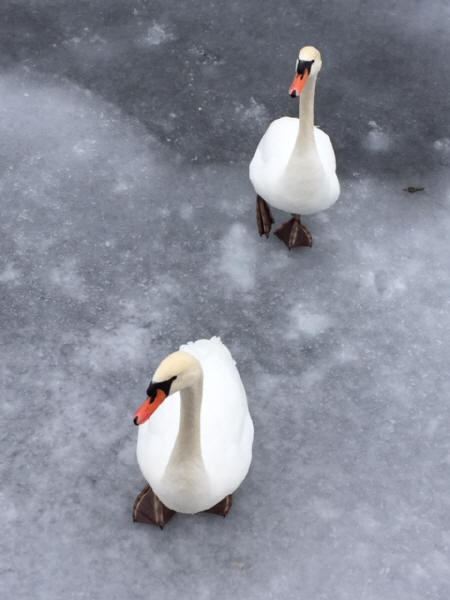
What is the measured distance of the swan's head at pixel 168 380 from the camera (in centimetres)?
528

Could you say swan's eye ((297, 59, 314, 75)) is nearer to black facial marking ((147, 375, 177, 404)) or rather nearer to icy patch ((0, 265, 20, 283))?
black facial marking ((147, 375, 177, 404))

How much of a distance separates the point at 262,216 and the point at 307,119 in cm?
117

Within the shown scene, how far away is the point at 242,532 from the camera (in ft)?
21.5

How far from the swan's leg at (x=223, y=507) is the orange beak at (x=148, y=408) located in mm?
1494

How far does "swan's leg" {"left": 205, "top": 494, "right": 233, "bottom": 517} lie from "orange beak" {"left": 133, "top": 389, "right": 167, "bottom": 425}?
4.90 feet

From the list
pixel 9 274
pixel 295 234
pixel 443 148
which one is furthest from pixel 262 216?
pixel 9 274

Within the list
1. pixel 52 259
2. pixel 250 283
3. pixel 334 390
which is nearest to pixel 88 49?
pixel 52 259

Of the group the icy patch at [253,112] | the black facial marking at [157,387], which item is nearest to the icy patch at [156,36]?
the icy patch at [253,112]

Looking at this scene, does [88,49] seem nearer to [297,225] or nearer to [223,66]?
[223,66]

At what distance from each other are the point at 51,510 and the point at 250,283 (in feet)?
8.23

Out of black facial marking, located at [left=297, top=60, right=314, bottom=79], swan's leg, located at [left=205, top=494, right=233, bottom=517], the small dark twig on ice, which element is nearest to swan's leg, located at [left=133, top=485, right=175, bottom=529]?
swan's leg, located at [left=205, top=494, right=233, bottom=517]

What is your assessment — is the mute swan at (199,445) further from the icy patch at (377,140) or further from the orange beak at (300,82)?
the icy patch at (377,140)

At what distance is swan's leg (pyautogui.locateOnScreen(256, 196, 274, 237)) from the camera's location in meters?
8.02

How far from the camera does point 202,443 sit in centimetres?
607
